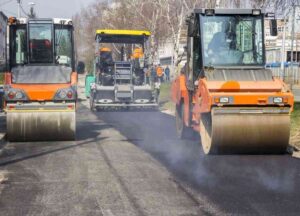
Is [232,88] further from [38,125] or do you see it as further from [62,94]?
[38,125]

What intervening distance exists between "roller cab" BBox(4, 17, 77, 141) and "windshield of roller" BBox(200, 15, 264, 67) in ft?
10.6

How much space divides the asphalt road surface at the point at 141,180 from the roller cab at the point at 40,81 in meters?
0.36

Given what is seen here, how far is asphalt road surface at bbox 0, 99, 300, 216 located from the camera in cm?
657

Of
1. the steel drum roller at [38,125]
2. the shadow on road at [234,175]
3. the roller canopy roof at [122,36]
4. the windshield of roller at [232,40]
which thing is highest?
the roller canopy roof at [122,36]

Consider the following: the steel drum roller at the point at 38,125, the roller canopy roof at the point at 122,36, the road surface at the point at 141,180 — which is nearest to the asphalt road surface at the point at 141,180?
→ the road surface at the point at 141,180

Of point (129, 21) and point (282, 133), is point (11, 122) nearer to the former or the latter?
point (282, 133)

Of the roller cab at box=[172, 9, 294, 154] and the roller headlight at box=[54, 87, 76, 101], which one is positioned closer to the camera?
the roller cab at box=[172, 9, 294, 154]

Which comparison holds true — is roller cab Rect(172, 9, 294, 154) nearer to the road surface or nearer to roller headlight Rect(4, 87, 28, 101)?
the road surface

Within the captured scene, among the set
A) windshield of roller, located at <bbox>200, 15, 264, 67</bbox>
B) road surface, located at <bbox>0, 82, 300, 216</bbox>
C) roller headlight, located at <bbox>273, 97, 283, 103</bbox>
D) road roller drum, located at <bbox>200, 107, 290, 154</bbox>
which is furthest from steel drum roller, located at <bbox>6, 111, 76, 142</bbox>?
roller headlight, located at <bbox>273, 97, 283, 103</bbox>

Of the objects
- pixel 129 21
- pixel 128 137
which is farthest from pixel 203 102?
pixel 129 21

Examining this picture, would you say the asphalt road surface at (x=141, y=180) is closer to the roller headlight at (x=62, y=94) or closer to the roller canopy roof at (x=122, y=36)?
the roller headlight at (x=62, y=94)

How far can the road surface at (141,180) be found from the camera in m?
6.57

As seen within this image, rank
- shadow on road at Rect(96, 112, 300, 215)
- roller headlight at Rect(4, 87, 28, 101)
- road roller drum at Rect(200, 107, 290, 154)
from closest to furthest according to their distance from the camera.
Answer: shadow on road at Rect(96, 112, 300, 215) < road roller drum at Rect(200, 107, 290, 154) < roller headlight at Rect(4, 87, 28, 101)

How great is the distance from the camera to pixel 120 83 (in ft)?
74.2
